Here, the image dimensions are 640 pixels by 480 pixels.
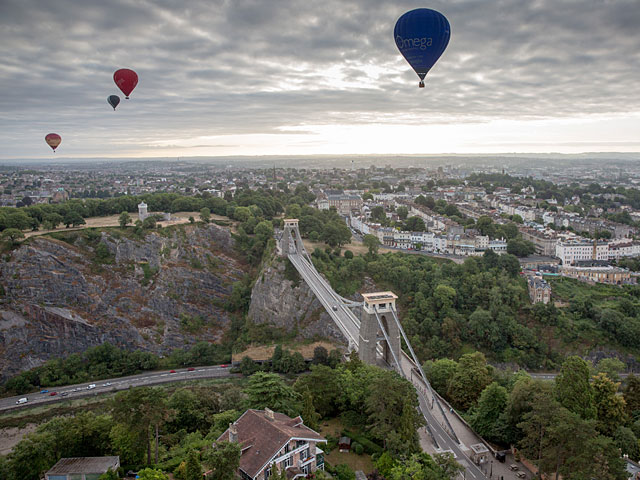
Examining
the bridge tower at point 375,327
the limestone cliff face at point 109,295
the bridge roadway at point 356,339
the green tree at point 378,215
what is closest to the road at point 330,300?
the bridge roadway at point 356,339

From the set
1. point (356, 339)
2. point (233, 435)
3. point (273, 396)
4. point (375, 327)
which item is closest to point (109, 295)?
point (356, 339)

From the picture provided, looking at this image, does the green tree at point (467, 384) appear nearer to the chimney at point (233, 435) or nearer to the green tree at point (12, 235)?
the chimney at point (233, 435)

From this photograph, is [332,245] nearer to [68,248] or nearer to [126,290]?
[126,290]

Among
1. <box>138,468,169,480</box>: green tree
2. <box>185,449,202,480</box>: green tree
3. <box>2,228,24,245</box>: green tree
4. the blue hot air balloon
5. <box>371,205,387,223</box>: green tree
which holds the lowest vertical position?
<box>138,468,169,480</box>: green tree

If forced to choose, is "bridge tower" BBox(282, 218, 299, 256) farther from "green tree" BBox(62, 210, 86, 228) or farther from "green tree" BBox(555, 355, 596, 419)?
"green tree" BBox(555, 355, 596, 419)

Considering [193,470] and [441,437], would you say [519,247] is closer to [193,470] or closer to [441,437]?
[441,437]

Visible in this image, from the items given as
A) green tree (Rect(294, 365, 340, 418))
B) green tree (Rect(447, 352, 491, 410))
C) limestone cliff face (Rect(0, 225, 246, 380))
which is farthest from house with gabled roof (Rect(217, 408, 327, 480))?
limestone cliff face (Rect(0, 225, 246, 380))

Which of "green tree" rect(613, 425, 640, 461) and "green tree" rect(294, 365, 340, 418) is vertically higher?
"green tree" rect(294, 365, 340, 418)

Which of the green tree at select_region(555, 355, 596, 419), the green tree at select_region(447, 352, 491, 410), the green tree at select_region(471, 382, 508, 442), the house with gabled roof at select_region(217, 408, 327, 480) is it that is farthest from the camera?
the green tree at select_region(447, 352, 491, 410)
